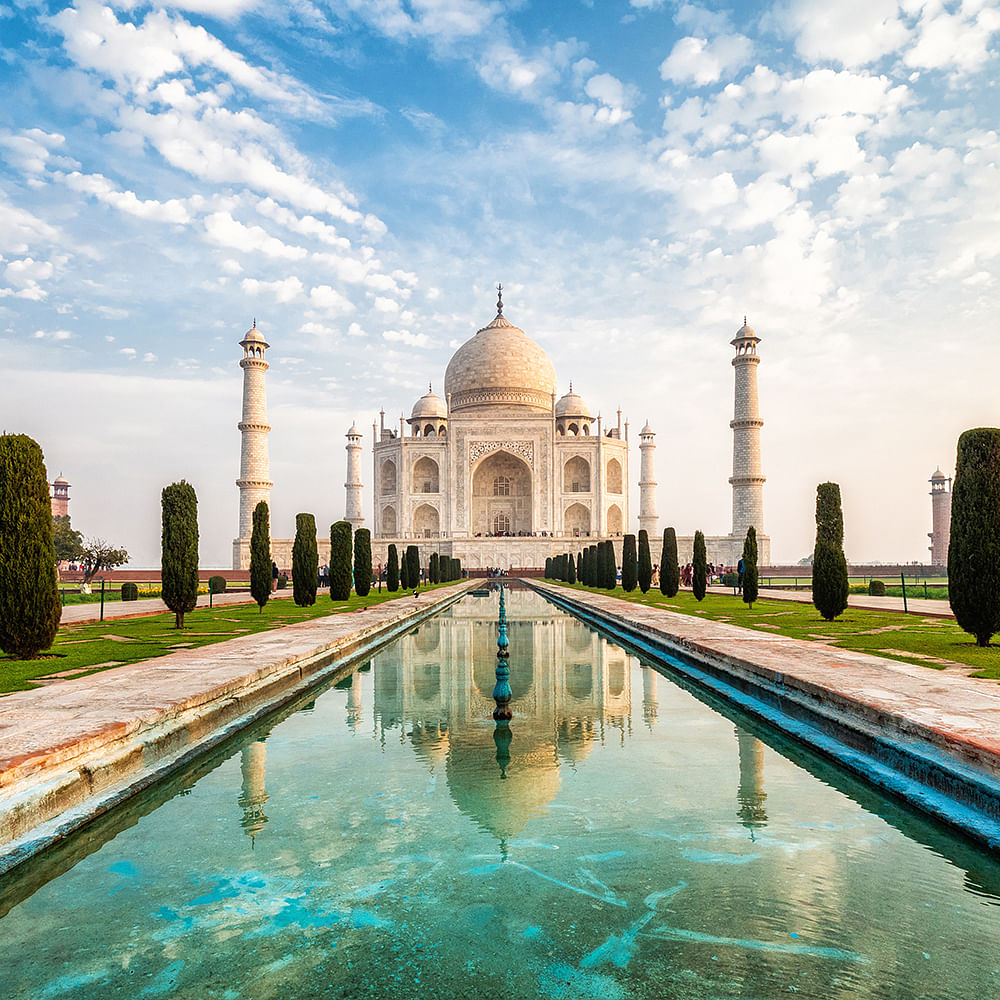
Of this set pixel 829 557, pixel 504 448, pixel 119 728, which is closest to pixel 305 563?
pixel 829 557

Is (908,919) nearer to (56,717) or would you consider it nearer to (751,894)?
(751,894)

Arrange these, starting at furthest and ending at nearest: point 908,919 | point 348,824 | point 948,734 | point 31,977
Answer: point 948,734
point 348,824
point 908,919
point 31,977

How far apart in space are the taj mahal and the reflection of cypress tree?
2780 centimetres

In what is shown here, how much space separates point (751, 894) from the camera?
2.01m

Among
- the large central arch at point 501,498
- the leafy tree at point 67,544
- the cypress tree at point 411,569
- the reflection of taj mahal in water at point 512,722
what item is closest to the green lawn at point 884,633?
the reflection of taj mahal in water at point 512,722

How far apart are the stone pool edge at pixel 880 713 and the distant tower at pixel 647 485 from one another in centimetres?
3440

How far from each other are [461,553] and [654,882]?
30.5 metres

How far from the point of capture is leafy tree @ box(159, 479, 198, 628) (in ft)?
29.9

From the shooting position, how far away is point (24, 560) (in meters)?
6.10

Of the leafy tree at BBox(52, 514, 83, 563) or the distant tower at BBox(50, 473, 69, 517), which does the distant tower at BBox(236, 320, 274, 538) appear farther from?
the distant tower at BBox(50, 473, 69, 517)

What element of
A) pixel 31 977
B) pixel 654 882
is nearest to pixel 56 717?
pixel 31 977

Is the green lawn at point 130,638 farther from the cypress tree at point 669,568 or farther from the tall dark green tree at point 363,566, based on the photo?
the cypress tree at point 669,568

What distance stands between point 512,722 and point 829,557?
688 centimetres

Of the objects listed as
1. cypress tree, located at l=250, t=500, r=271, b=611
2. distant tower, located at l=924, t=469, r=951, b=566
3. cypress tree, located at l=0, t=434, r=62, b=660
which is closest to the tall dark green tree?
cypress tree, located at l=250, t=500, r=271, b=611
